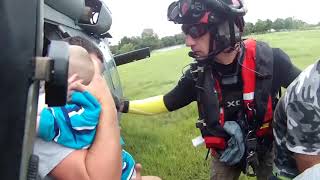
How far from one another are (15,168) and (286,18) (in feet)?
26.5

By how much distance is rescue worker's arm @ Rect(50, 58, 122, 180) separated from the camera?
4.77 feet

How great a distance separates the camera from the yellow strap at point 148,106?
130 inches

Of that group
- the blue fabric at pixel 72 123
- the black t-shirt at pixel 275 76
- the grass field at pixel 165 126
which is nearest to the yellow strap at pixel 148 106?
the black t-shirt at pixel 275 76

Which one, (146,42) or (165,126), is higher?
(146,42)

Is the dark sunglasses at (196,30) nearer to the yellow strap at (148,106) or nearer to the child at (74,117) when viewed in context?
the yellow strap at (148,106)

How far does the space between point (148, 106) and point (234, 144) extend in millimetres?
688

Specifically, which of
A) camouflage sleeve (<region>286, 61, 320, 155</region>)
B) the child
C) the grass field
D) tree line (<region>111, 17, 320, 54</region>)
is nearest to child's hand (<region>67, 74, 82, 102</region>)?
the child

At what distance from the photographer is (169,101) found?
3244mm

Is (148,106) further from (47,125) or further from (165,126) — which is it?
(165,126)

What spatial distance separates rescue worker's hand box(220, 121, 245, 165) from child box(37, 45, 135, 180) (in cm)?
140

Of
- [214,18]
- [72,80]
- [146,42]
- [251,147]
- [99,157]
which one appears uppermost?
[214,18]

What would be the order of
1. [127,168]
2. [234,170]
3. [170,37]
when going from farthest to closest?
[170,37] < [234,170] < [127,168]

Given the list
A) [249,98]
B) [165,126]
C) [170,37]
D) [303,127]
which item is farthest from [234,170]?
[170,37]

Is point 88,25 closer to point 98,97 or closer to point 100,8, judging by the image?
point 100,8
